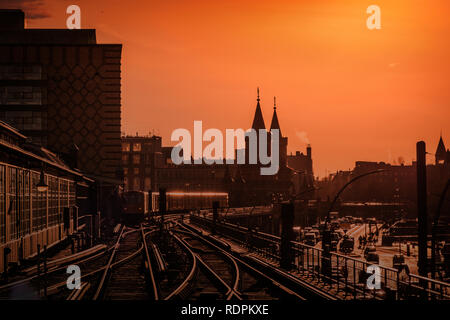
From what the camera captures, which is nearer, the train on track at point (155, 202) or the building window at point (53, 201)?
the building window at point (53, 201)

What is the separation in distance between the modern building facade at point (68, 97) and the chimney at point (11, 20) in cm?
970

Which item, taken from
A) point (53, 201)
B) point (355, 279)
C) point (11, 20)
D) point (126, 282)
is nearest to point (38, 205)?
point (53, 201)

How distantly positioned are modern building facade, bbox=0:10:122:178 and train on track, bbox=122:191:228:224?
3.96 metres

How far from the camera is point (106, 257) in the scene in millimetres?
39750

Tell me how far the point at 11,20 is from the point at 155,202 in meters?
31.8

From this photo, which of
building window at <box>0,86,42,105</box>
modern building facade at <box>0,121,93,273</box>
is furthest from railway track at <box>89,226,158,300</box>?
building window at <box>0,86,42,105</box>

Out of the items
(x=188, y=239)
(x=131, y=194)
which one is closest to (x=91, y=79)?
(x=131, y=194)

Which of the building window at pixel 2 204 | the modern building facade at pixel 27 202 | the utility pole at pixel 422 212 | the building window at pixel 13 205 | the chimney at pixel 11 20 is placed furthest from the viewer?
the chimney at pixel 11 20

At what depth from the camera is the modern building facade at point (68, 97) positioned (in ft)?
259

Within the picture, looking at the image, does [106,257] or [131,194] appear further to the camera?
[131,194]

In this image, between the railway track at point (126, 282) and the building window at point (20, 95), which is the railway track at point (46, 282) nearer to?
the railway track at point (126, 282)

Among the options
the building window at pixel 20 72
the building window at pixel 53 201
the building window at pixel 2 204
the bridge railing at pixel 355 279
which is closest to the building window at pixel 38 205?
the building window at pixel 53 201
